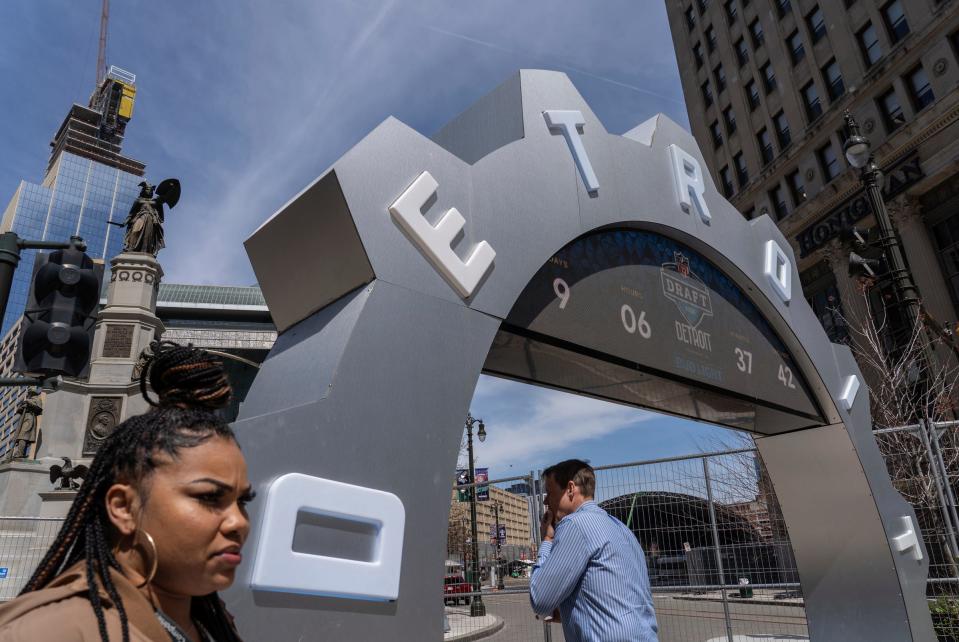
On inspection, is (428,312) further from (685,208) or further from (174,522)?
(685,208)

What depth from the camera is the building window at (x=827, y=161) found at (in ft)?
86.6

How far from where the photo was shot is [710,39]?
35781 millimetres

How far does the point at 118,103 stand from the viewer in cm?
14925

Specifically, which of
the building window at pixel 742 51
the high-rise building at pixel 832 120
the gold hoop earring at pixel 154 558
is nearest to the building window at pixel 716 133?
the high-rise building at pixel 832 120

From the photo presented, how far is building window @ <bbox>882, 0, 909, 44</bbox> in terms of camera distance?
23.8 meters

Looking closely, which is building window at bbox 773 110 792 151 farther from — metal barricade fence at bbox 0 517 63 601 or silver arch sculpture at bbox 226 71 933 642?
metal barricade fence at bbox 0 517 63 601

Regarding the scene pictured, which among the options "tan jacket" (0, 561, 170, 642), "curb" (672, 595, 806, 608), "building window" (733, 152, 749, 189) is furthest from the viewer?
"building window" (733, 152, 749, 189)

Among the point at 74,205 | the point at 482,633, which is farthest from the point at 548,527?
the point at 74,205

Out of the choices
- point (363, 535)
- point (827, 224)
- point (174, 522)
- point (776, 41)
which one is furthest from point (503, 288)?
point (776, 41)

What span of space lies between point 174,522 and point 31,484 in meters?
16.0

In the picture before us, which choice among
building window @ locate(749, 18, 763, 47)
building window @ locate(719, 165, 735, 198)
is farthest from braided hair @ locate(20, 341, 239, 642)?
building window @ locate(749, 18, 763, 47)

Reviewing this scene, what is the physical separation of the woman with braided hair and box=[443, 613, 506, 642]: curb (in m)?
9.97

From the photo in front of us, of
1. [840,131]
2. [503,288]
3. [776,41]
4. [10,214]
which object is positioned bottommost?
[503,288]

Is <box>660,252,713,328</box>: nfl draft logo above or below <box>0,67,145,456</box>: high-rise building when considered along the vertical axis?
below
